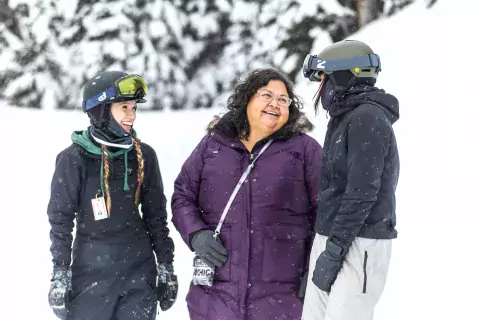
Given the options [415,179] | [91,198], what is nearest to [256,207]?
[91,198]

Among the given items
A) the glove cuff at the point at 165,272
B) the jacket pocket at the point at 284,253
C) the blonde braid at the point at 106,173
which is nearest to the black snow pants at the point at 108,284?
the glove cuff at the point at 165,272

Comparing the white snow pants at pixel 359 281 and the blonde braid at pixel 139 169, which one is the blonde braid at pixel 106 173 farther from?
the white snow pants at pixel 359 281

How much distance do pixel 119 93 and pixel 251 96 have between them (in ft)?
2.69

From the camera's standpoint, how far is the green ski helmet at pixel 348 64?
300cm

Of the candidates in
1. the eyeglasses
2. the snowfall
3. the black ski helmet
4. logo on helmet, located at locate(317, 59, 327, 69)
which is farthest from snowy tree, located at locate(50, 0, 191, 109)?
logo on helmet, located at locate(317, 59, 327, 69)

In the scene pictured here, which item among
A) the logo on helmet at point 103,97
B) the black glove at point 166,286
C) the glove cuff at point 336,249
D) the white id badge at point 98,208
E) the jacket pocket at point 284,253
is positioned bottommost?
the black glove at point 166,286

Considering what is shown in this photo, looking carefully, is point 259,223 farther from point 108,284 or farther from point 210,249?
point 108,284

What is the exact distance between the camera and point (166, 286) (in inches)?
153

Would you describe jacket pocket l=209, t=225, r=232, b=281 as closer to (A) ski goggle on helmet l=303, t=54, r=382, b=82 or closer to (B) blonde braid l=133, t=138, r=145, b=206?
(B) blonde braid l=133, t=138, r=145, b=206

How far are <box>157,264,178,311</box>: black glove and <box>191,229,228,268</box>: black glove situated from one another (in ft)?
1.41

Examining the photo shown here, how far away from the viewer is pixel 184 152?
38.4ft

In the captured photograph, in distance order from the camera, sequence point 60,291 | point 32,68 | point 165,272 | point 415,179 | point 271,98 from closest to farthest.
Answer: point 60,291 → point 271,98 → point 165,272 → point 415,179 → point 32,68

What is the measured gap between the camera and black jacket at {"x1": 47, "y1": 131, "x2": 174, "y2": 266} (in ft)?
11.9

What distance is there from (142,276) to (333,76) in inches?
69.9
